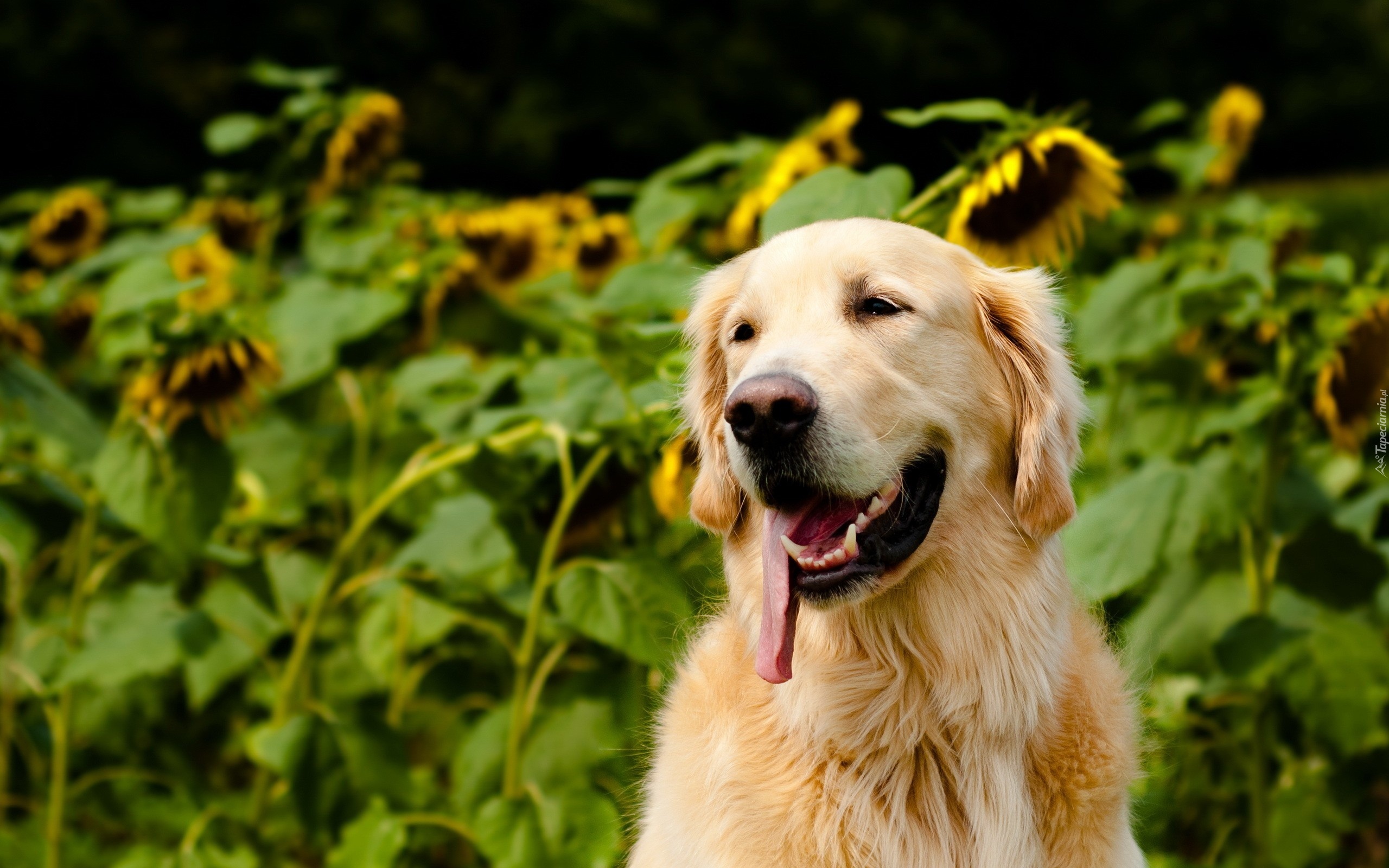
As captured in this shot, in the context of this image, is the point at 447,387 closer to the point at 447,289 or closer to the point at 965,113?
the point at 447,289

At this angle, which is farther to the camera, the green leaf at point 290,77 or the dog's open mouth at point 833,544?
the green leaf at point 290,77

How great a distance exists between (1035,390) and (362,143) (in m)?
3.37

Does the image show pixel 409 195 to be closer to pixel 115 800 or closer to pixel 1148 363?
pixel 115 800

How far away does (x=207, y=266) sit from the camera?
19.0 ft

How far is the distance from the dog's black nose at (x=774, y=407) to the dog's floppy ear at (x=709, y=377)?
0.40 m

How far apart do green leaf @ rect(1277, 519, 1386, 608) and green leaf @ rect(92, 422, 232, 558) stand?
2788mm

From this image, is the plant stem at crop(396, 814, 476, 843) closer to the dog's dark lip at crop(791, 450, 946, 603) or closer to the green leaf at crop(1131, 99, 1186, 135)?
the dog's dark lip at crop(791, 450, 946, 603)

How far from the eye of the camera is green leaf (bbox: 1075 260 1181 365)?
10.9 ft

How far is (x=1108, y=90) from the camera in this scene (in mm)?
22609

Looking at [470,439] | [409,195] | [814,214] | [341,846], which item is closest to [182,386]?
[470,439]

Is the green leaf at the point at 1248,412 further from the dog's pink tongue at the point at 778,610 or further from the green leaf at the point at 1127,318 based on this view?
the dog's pink tongue at the point at 778,610

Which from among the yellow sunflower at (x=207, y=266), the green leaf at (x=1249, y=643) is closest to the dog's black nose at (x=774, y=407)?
the green leaf at (x=1249, y=643)

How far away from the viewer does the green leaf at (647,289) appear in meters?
3.27

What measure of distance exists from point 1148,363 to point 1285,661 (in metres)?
1.15
